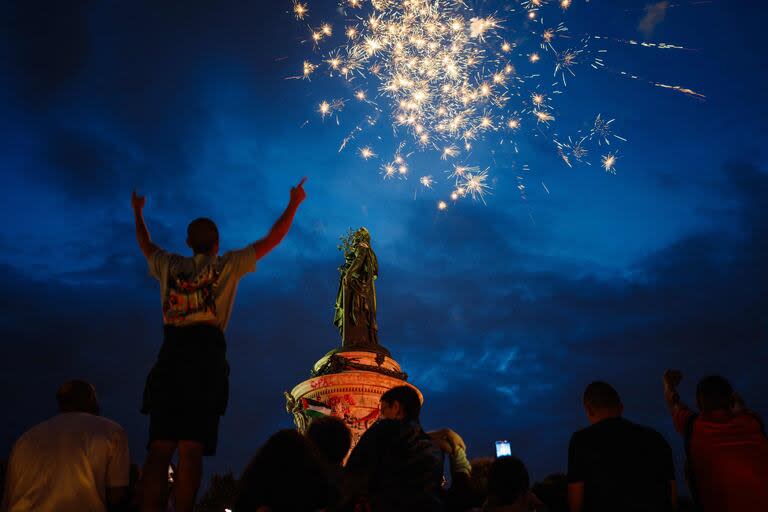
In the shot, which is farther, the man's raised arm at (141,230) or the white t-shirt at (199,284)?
the man's raised arm at (141,230)

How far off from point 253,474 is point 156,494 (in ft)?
2.97

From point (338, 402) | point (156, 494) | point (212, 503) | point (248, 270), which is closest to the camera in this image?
point (156, 494)

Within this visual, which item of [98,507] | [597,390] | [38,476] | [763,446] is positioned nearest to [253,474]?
[98,507]

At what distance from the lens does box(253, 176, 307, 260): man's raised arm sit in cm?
531

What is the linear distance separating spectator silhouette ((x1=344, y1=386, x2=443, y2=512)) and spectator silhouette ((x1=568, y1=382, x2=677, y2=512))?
1307mm

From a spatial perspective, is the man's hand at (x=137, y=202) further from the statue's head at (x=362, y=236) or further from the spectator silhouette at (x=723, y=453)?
the statue's head at (x=362, y=236)

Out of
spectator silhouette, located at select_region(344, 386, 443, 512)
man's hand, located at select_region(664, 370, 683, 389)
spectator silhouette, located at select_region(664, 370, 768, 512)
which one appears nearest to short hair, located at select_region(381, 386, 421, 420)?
spectator silhouette, located at select_region(344, 386, 443, 512)

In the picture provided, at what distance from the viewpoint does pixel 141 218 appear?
18.8ft

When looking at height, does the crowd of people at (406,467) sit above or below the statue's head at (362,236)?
below

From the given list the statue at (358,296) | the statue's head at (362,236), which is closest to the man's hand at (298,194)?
the statue at (358,296)

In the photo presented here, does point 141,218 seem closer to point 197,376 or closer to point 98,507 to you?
point 197,376

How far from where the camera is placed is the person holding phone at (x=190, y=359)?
432 centimetres

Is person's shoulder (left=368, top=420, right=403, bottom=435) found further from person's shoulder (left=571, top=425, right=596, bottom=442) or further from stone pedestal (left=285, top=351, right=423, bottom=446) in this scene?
stone pedestal (left=285, top=351, right=423, bottom=446)

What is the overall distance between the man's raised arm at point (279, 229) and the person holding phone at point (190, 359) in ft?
0.04
